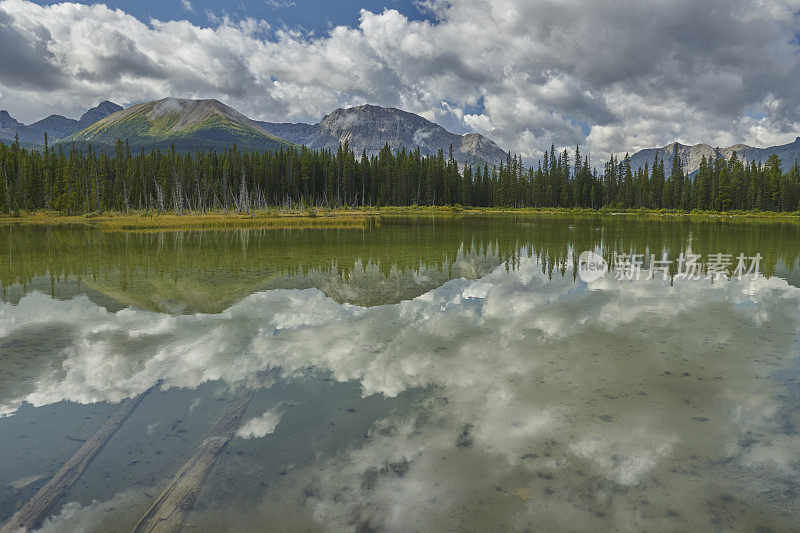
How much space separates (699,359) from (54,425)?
11.8 metres

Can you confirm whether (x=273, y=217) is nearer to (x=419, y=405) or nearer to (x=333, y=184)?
(x=333, y=184)

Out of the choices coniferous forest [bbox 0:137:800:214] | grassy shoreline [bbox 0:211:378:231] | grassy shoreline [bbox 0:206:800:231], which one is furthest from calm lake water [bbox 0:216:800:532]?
coniferous forest [bbox 0:137:800:214]

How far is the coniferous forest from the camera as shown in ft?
339

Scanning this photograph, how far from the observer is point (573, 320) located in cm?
1250

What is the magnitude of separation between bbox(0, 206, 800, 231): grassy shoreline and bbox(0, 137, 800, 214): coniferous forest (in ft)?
22.7

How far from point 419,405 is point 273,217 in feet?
265

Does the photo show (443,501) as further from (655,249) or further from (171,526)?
(655,249)

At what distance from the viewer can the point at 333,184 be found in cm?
13575

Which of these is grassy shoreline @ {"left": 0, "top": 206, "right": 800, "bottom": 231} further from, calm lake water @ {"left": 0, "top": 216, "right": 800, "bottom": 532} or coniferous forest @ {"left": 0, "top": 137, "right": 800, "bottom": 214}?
calm lake water @ {"left": 0, "top": 216, "right": 800, "bottom": 532}

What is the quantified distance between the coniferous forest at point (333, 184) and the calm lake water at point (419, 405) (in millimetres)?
91787

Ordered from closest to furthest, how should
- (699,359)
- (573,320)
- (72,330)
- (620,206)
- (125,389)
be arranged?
(125,389) < (699,359) < (72,330) < (573,320) < (620,206)

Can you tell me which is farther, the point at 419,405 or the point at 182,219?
the point at 182,219

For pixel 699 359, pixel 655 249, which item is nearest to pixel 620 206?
pixel 655 249

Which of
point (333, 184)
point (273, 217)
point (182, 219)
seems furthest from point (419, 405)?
point (333, 184)
